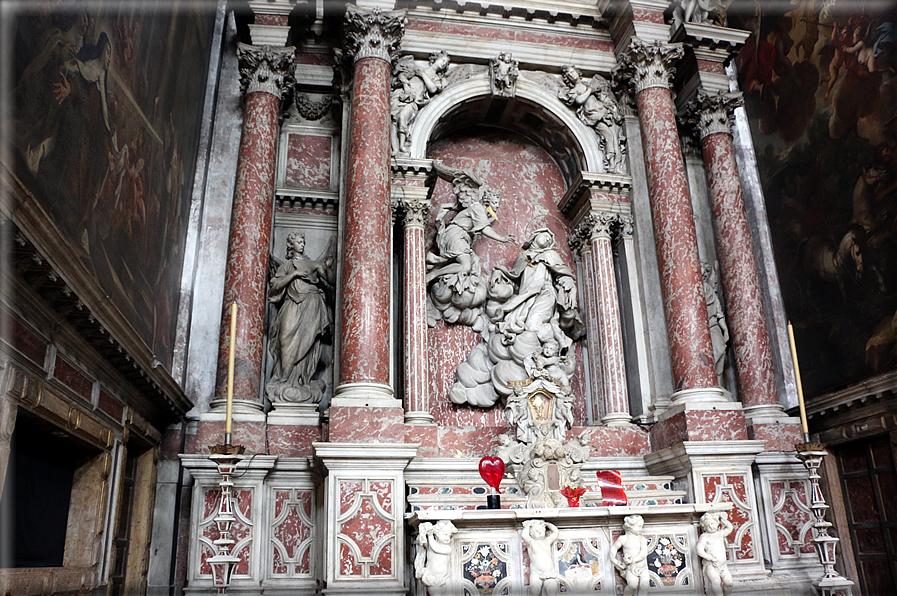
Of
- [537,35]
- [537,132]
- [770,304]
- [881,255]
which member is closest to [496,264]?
[537,132]

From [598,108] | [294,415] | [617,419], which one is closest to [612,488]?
[617,419]

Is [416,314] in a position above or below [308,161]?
below

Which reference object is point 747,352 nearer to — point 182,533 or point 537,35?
point 537,35

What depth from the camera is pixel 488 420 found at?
10227 mm

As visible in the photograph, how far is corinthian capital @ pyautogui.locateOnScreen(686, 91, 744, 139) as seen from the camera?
11.0m

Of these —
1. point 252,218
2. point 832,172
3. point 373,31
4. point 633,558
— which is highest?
point 373,31

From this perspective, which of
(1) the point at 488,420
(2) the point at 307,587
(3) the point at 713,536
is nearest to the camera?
(3) the point at 713,536

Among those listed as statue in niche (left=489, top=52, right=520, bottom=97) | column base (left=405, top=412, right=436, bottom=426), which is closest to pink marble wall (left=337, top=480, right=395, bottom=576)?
column base (left=405, top=412, right=436, bottom=426)

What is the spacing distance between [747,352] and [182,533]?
7717mm

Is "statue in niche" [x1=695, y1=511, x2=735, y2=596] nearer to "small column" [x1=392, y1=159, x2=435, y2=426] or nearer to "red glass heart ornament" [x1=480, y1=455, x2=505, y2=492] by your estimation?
"red glass heart ornament" [x1=480, y1=455, x2=505, y2=492]

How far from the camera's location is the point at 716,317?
10.5 m

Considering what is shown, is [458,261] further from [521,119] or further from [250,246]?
[250,246]

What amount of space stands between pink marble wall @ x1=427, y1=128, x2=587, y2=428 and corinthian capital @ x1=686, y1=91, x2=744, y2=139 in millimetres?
2411

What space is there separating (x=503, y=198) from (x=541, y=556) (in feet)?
22.7
